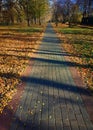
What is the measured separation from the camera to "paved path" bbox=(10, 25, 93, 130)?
20.7ft

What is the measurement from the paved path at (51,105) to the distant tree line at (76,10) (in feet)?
175

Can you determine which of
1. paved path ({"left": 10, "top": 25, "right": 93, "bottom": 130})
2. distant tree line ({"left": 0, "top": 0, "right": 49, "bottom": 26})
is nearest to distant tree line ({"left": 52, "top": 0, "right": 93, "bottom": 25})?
distant tree line ({"left": 0, "top": 0, "right": 49, "bottom": 26})

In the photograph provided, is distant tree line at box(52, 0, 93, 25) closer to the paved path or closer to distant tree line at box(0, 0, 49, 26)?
distant tree line at box(0, 0, 49, 26)

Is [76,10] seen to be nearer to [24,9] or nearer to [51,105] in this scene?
[24,9]

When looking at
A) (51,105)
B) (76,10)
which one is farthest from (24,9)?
(51,105)

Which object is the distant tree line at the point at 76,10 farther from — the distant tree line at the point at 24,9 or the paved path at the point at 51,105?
the paved path at the point at 51,105

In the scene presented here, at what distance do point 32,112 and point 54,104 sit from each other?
0.80 m

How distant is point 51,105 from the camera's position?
745 centimetres

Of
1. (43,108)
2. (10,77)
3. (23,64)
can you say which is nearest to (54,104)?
(43,108)

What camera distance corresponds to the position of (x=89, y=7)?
242 feet

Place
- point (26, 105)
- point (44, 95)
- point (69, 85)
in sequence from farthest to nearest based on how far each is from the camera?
point (69, 85)
point (44, 95)
point (26, 105)

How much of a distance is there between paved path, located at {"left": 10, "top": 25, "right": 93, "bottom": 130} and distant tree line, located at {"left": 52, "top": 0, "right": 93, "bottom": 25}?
5343cm

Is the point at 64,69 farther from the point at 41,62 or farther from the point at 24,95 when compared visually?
the point at 24,95

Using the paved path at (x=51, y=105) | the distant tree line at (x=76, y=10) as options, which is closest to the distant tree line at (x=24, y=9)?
the distant tree line at (x=76, y=10)
